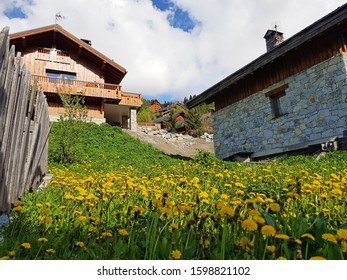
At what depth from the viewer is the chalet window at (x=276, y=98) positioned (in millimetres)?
11648

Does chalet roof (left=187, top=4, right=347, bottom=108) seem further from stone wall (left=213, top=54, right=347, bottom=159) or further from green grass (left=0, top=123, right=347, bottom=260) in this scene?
green grass (left=0, top=123, right=347, bottom=260)

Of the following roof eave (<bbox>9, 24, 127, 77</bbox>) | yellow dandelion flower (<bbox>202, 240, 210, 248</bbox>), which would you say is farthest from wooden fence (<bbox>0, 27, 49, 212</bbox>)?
roof eave (<bbox>9, 24, 127, 77</bbox>)

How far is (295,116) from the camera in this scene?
10875mm

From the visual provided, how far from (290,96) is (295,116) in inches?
35.3

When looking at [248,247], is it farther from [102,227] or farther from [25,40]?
[25,40]

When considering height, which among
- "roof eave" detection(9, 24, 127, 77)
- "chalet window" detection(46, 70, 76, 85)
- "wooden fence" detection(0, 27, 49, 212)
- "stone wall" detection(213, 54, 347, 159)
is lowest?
"wooden fence" detection(0, 27, 49, 212)

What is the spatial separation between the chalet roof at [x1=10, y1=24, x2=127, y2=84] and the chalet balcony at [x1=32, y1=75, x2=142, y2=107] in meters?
1.83

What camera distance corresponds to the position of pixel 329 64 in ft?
31.8

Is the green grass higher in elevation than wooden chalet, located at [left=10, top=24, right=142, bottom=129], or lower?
lower

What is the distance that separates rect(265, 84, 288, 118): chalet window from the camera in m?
11.6

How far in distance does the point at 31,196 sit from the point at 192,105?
509 inches

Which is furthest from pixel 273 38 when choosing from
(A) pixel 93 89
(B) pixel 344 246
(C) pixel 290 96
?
(B) pixel 344 246

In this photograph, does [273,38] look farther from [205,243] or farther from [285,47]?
[205,243]
